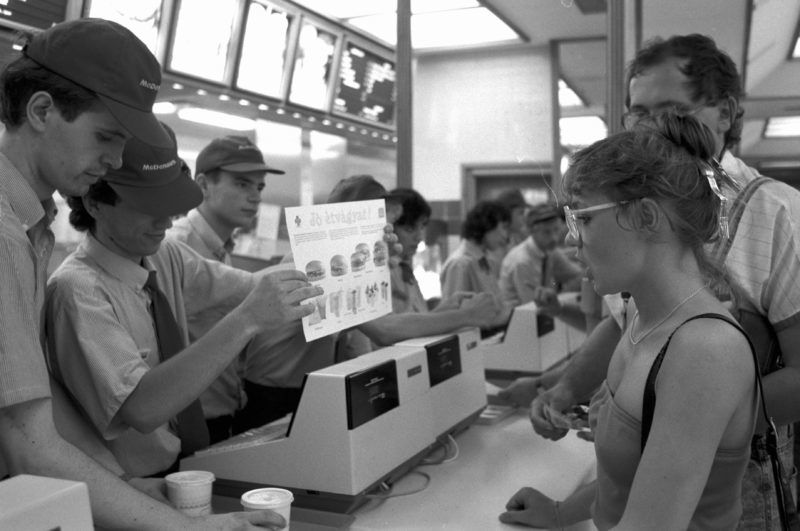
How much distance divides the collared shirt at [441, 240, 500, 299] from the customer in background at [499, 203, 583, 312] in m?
0.31

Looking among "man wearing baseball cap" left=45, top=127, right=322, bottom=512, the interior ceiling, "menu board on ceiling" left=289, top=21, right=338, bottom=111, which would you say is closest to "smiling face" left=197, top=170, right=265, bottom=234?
"man wearing baseball cap" left=45, top=127, right=322, bottom=512

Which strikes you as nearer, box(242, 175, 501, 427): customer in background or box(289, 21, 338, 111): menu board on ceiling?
box(242, 175, 501, 427): customer in background

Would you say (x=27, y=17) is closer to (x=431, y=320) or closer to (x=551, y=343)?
(x=431, y=320)

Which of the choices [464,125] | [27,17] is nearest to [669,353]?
[27,17]

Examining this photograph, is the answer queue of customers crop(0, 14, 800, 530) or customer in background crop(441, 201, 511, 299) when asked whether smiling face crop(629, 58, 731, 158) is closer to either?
queue of customers crop(0, 14, 800, 530)

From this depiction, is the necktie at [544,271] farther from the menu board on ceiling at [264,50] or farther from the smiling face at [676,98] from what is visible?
the smiling face at [676,98]

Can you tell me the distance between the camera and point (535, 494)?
1.61 m

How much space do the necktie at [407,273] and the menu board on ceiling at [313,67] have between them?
5.71ft

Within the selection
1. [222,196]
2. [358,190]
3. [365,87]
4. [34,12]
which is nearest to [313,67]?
[365,87]

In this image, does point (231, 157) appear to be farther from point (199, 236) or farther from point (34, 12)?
point (34, 12)

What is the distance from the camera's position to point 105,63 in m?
1.31

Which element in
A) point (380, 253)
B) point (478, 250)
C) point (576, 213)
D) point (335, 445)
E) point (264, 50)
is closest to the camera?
point (576, 213)

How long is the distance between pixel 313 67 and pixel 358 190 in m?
2.37

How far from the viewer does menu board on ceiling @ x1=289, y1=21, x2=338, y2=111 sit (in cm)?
445
